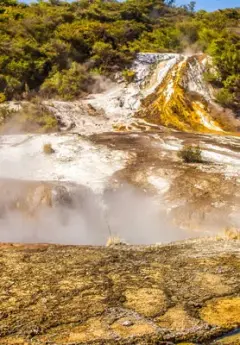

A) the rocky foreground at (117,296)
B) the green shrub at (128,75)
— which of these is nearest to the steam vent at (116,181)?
the rocky foreground at (117,296)

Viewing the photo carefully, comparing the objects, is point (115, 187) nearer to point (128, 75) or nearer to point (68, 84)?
point (68, 84)

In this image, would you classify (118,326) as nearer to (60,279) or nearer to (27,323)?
(27,323)

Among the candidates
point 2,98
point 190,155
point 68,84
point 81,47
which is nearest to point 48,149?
point 190,155

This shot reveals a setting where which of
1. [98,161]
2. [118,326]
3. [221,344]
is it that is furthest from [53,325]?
[98,161]

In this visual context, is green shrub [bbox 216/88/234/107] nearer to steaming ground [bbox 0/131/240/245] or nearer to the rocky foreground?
steaming ground [bbox 0/131/240/245]

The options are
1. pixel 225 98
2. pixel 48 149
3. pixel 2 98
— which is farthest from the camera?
pixel 225 98

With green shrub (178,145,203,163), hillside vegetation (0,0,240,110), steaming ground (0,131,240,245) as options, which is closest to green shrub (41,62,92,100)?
hillside vegetation (0,0,240,110)
